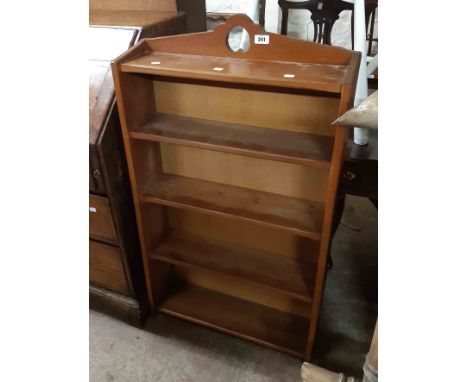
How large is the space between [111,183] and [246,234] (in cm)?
59

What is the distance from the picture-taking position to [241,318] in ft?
5.44

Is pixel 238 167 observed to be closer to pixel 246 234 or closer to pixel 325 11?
pixel 246 234

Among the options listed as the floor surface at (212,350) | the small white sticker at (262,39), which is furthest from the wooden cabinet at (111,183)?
the small white sticker at (262,39)

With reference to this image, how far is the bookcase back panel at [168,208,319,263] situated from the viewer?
4.85 ft

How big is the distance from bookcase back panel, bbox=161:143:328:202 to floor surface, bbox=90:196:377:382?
719mm

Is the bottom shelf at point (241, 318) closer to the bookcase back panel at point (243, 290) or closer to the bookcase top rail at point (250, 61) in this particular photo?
the bookcase back panel at point (243, 290)

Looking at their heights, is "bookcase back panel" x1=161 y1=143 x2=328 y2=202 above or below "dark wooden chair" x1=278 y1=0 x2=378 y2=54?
below

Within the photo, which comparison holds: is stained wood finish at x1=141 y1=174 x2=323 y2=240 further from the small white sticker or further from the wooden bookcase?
the small white sticker

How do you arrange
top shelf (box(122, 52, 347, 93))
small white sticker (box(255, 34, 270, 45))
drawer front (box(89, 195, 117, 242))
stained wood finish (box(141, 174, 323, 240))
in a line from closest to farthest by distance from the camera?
top shelf (box(122, 52, 347, 93)) → small white sticker (box(255, 34, 270, 45)) → stained wood finish (box(141, 174, 323, 240)) → drawer front (box(89, 195, 117, 242))

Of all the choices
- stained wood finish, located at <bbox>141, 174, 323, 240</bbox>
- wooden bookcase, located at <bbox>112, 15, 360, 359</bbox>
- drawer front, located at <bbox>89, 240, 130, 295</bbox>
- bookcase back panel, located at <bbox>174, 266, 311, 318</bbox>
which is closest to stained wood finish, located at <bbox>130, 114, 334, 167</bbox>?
wooden bookcase, located at <bbox>112, 15, 360, 359</bbox>

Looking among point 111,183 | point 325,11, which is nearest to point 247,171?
point 111,183
